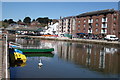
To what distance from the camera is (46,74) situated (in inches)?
739

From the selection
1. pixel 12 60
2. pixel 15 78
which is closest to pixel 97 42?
pixel 12 60

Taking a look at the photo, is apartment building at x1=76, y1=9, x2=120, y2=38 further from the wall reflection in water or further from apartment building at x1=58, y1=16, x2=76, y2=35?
the wall reflection in water

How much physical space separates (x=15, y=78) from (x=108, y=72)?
11.8 metres

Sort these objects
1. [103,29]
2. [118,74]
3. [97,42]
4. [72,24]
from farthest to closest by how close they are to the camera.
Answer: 1. [72,24]
2. [103,29]
3. [97,42]
4. [118,74]

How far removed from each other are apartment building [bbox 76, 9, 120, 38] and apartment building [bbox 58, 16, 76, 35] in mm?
6401

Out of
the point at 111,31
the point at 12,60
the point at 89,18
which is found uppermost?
the point at 89,18

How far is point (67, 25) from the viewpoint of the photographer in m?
91.3

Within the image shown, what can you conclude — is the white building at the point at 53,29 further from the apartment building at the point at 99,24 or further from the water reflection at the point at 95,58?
the water reflection at the point at 95,58

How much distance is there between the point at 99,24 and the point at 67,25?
26.6 m

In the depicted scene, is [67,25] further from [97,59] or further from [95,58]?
[97,59]

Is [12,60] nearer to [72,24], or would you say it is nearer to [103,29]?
[103,29]

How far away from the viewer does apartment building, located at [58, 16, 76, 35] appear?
86.6 metres

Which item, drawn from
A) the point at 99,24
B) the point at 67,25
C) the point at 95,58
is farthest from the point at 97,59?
the point at 67,25

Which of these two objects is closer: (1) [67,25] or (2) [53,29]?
(1) [67,25]
